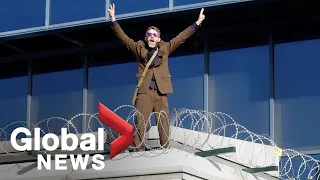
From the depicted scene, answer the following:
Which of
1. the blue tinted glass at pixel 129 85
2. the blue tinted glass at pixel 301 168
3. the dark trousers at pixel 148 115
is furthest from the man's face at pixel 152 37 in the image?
the blue tinted glass at pixel 129 85

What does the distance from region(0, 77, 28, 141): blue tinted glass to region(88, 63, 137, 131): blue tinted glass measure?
1.55m

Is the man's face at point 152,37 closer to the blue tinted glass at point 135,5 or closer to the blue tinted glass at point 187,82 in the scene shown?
the blue tinted glass at point 135,5

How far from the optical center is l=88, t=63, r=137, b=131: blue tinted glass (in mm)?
21172

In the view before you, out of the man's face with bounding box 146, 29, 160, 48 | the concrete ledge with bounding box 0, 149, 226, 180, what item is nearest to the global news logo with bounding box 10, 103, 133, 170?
the concrete ledge with bounding box 0, 149, 226, 180

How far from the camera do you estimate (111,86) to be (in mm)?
21375

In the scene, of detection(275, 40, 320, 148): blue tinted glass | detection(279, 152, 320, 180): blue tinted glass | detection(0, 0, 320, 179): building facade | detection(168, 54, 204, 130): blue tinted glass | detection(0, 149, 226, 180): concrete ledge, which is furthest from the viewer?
detection(168, 54, 204, 130): blue tinted glass

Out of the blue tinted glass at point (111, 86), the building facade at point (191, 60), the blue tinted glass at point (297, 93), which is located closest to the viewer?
the blue tinted glass at point (297, 93)

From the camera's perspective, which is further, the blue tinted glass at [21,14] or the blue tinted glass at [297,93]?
the blue tinted glass at [21,14]

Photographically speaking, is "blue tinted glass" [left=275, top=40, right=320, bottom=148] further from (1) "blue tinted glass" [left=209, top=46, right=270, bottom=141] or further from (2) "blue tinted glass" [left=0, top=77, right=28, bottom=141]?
(2) "blue tinted glass" [left=0, top=77, right=28, bottom=141]

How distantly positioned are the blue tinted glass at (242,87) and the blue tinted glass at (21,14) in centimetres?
347

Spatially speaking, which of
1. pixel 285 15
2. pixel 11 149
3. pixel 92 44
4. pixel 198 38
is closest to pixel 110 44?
pixel 92 44

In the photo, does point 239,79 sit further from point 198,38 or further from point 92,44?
point 92,44

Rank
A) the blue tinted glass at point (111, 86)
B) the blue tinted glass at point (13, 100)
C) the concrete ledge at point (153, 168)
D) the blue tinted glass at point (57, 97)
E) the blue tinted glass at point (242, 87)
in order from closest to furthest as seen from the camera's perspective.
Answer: the concrete ledge at point (153, 168), the blue tinted glass at point (242, 87), the blue tinted glass at point (111, 86), the blue tinted glass at point (57, 97), the blue tinted glass at point (13, 100)

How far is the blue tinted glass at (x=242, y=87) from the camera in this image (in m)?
19.9
